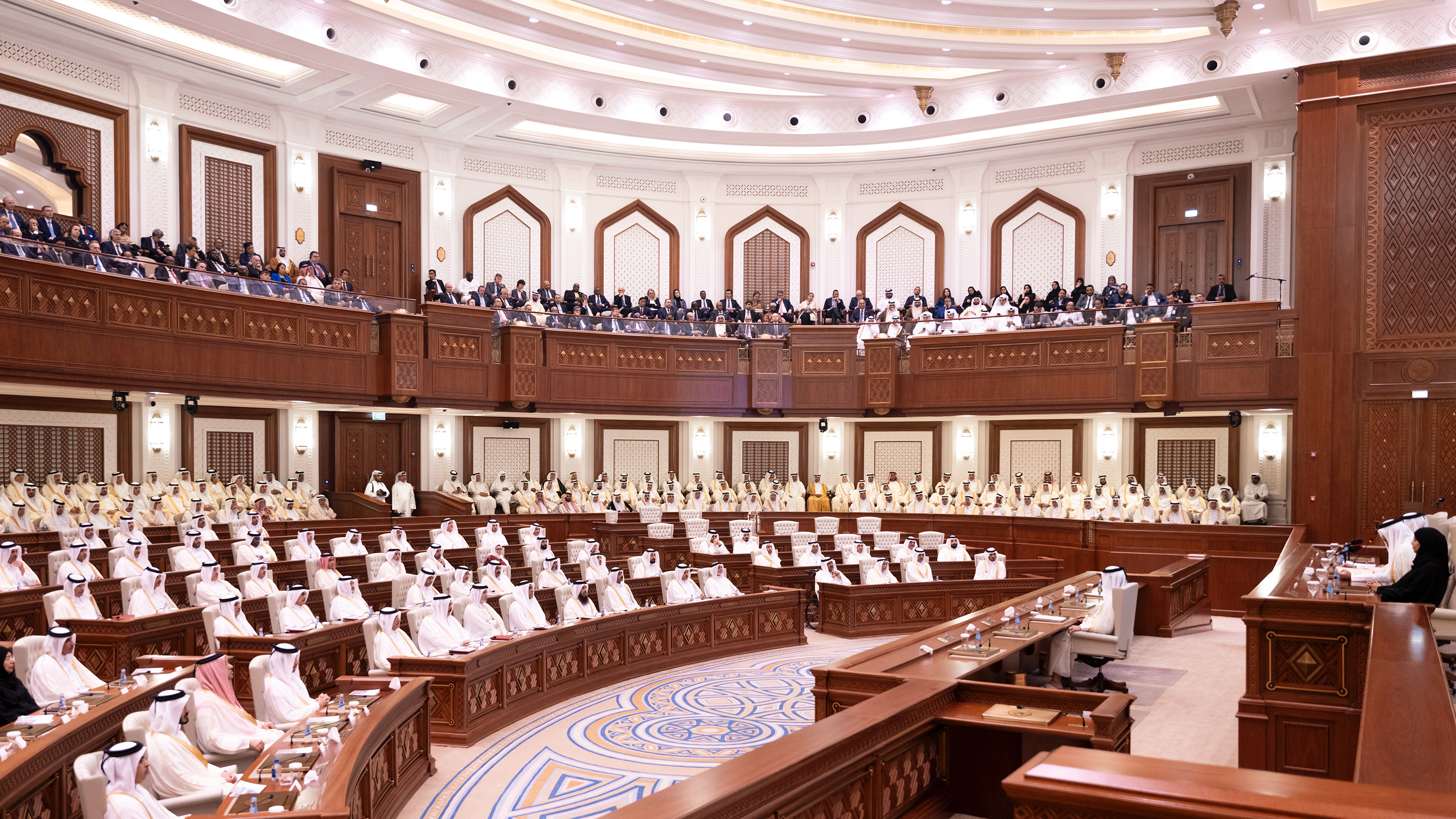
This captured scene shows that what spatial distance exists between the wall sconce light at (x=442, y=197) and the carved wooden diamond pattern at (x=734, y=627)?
15001mm

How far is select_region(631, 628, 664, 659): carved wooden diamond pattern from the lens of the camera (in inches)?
455

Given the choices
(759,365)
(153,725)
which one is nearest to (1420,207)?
(759,365)

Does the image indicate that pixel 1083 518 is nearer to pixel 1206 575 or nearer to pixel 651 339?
pixel 1206 575

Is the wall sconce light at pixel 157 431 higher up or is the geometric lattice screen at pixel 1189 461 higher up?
the wall sconce light at pixel 157 431

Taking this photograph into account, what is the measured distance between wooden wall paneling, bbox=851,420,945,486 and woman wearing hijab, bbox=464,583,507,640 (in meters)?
15.5

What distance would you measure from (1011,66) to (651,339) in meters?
9.59

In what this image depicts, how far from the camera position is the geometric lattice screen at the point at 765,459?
86.8 feet

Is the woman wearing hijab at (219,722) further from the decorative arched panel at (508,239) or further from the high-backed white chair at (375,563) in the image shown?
the decorative arched panel at (508,239)

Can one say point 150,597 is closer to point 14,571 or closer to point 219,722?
point 14,571

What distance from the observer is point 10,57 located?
58.3 feet

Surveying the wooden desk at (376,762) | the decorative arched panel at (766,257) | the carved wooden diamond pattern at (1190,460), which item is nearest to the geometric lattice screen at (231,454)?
the decorative arched panel at (766,257)

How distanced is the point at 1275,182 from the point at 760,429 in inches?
506

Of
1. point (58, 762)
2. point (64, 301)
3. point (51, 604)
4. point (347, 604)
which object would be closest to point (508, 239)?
point (64, 301)

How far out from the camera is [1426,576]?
7.39 m
